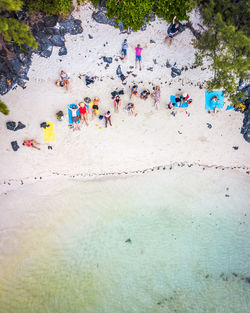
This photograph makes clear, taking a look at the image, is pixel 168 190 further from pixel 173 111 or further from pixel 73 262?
pixel 73 262

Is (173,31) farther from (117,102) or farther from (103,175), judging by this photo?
(103,175)

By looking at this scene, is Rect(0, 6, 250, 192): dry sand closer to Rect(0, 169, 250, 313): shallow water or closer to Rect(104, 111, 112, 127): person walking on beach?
Rect(104, 111, 112, 127): person walking on beach

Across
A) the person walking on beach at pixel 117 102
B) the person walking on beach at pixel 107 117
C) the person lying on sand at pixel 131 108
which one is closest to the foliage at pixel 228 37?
the person lying on sand at pixel 131 108

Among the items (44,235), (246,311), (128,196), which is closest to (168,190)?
(128,196)

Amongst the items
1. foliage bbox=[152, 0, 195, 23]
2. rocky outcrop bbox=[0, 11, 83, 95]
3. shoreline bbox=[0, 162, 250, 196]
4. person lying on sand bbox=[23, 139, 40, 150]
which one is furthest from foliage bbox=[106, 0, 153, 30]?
person lying on sand bbox=[23, 139, 40, 150]

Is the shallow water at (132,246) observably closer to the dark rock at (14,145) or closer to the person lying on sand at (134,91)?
the dark rock at (14,145)

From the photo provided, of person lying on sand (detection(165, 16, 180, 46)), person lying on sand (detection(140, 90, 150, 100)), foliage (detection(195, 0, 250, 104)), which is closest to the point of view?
foliage (detection(195, 0, 250, 104))

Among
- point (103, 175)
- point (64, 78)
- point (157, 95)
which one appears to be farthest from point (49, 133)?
point (157, 95)
